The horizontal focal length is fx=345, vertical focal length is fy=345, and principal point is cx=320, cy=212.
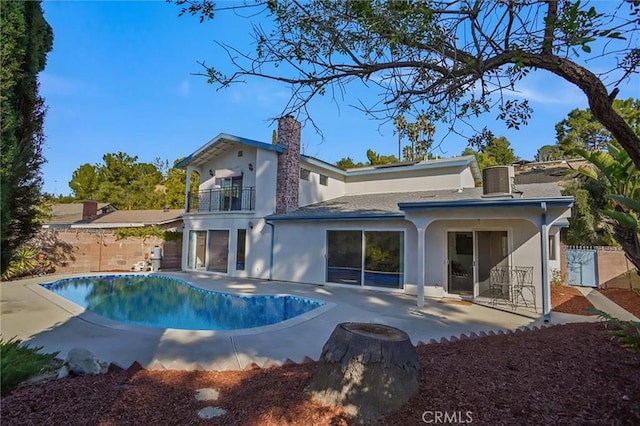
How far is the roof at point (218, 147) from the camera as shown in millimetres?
16984

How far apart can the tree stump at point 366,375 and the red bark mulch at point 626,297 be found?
9.75m

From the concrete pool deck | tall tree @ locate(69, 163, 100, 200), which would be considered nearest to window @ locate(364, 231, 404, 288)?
the concrete pool deck

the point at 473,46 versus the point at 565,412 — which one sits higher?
the point at 473,46

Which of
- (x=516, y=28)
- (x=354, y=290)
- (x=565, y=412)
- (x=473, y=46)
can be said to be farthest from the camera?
(x=354, y=290)

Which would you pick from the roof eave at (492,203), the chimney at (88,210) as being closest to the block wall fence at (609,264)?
the roof eave at (492,203)

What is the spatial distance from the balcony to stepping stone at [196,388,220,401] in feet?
45.3

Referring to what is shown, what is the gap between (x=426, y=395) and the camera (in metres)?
3.34

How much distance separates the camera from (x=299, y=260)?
1552 cm

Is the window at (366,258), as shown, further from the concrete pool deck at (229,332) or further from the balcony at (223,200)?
the balcony at (223,200)

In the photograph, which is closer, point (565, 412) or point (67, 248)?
point (565, 412)

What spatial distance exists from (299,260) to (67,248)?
12749 mm

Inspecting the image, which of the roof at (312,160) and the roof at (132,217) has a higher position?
the roof at (312,160)

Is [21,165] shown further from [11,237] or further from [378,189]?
[378,189]

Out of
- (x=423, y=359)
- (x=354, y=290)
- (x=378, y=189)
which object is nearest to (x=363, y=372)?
(x=423, y=359)
